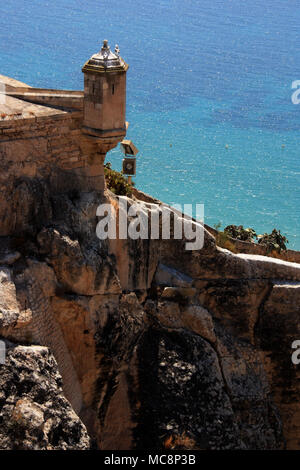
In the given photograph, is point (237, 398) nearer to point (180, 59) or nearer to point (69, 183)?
point (69, 183)

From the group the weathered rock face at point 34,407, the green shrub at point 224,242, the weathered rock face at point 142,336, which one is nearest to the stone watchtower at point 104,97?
the weathered rock face at point 142,336

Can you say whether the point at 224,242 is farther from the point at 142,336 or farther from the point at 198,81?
the point at 198,81

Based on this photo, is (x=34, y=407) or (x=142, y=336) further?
(x=142, y=336)

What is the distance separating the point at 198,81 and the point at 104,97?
6715cm

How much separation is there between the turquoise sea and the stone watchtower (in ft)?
119

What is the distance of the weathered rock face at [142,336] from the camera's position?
1923 centimetres

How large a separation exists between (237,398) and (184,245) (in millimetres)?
4748

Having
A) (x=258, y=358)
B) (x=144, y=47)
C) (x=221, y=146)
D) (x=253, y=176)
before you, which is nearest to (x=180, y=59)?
(x=144, y=47)

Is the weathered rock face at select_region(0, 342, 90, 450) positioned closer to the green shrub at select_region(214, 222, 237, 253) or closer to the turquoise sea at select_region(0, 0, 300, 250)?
the green shrub at select_region(214, 222, 237, 253)

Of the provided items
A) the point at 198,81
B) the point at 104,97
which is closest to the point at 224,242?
the point at 104,97

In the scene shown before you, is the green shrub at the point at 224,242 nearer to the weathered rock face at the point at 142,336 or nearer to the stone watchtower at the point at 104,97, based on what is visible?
the weathered rock face at the point at 142,336

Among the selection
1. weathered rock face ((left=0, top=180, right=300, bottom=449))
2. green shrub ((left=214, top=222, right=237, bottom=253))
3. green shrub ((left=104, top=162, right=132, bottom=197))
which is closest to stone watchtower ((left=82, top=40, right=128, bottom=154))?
weathered rock face ((left=0, top=180, right=300, bottom=449))

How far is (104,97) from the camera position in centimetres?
2120

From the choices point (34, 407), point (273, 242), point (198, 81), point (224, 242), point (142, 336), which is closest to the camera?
point (34, 407)
